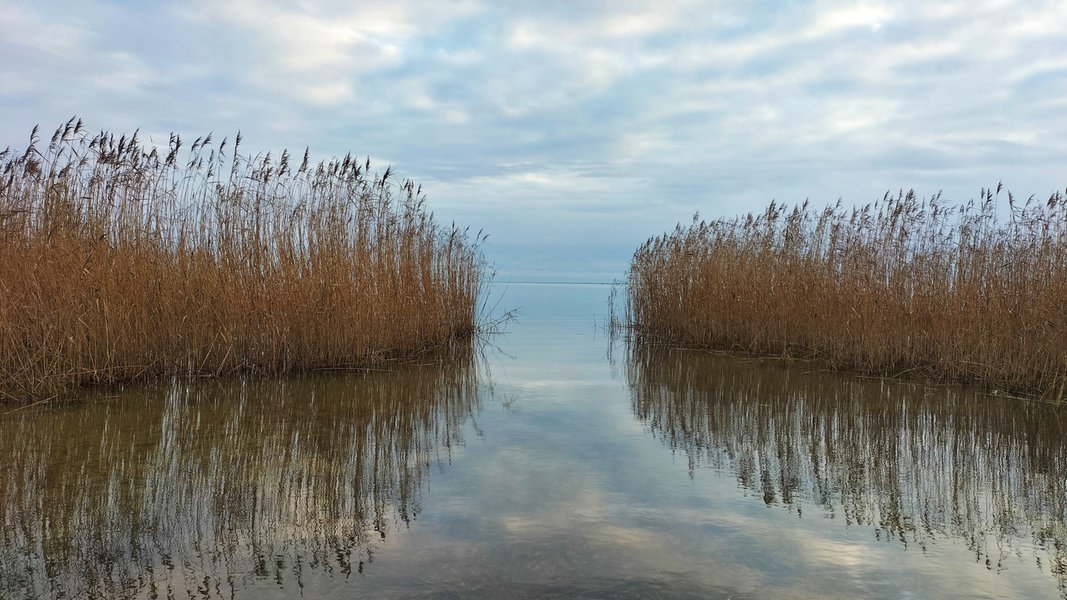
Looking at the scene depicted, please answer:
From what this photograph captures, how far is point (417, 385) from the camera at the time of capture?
5.44 m

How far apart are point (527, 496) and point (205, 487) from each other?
1.31 meters

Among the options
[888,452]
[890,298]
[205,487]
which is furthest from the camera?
[890,298]

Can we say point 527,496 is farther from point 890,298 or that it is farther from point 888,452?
point 890,298

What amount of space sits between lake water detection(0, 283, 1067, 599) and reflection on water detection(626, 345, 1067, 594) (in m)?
0.02

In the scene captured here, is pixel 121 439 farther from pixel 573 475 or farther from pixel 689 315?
pixel 689 315

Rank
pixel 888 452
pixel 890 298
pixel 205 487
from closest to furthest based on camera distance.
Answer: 1. pixel 205 487
2. pixel 888 452
3. pixel 890 298

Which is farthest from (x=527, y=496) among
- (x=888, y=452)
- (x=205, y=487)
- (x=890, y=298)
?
(x=890, y=298)

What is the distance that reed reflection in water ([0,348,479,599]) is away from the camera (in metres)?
1.97

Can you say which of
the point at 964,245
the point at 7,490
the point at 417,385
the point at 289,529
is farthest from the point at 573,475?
the point at 964,245

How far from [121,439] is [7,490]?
2.71 ft

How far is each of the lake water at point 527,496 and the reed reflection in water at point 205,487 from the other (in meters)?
0.01

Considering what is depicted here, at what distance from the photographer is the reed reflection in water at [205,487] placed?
1.97 m

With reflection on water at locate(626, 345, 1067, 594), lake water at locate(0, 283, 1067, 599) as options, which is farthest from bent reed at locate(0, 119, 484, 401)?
reflection on water at locate(626, 345, 1067, 594)

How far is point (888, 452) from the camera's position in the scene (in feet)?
11.5
